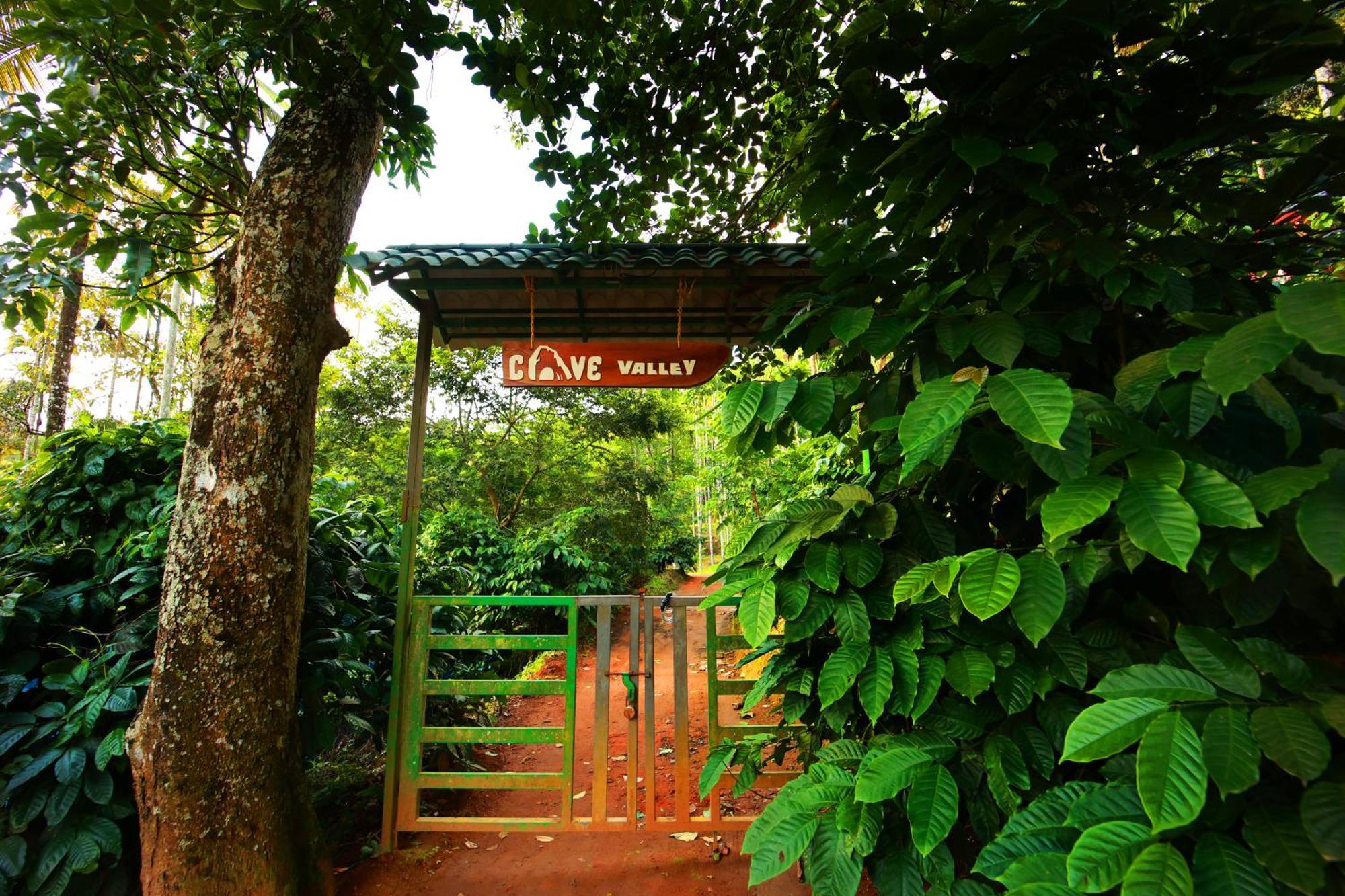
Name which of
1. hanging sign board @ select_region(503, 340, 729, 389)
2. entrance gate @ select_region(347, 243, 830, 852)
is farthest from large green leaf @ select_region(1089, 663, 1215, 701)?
hanging sign board @ select_region(503, 340, 729, 389)

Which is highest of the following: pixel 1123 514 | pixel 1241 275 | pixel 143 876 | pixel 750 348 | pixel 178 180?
pixel 178 180

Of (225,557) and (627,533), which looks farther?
(627,533)

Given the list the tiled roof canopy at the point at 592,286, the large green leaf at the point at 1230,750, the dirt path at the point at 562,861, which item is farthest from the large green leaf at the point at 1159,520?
the dirt path at the point at 562,861

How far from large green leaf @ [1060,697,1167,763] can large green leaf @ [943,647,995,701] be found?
0.32 m

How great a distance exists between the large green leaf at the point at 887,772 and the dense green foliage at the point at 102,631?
6.86 ft

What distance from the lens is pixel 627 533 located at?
8.09 metres

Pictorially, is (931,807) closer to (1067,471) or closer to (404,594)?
(1067,471)

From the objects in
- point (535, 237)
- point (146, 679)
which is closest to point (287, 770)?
point (146, 679)

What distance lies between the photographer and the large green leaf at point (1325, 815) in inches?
25.7

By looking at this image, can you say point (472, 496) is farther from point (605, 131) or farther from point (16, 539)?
point (605, 131)

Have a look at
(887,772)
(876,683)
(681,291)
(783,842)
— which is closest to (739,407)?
(876,683)

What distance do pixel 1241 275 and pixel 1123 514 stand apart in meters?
0.95

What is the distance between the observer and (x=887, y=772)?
108 cm

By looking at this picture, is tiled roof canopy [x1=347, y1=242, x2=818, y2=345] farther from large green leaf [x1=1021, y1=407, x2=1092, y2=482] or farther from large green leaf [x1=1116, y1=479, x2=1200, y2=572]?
large green leaf [x1=1116, y1=479, x2=1200, y2=572]
